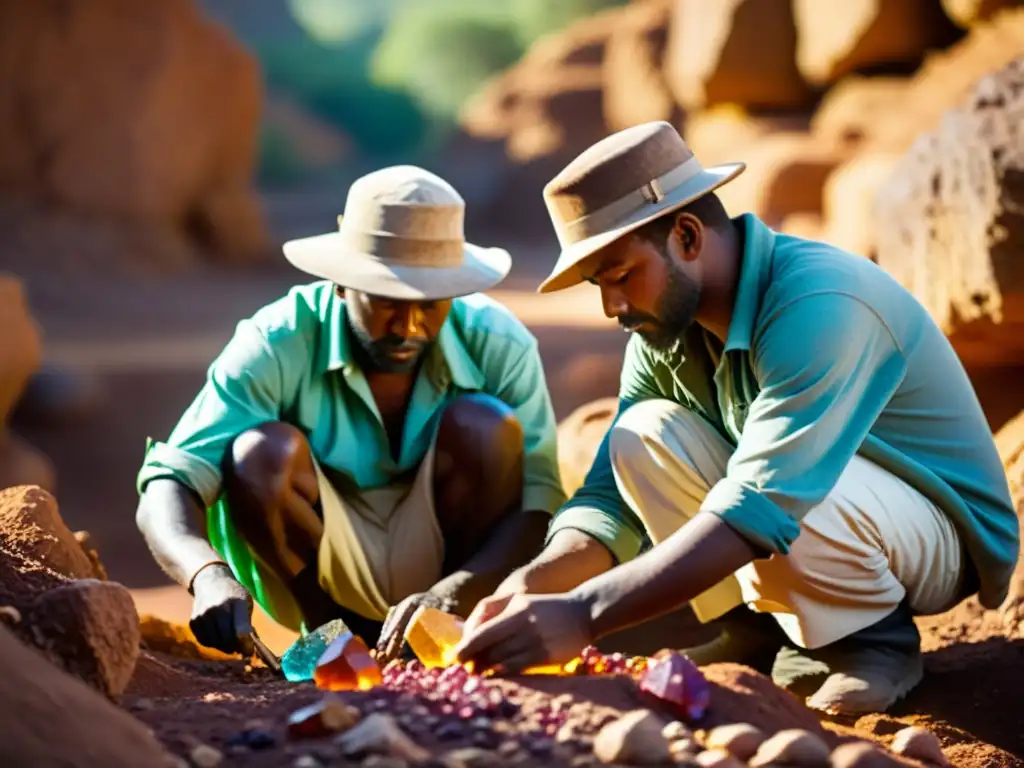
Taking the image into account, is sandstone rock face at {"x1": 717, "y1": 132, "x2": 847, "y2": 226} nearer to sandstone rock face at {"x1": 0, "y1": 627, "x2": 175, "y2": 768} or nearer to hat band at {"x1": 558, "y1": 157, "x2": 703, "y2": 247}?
hat band at {"x1": 558, "y1": 157, "x2": 703, "y2": 247}

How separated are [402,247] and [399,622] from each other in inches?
36.6

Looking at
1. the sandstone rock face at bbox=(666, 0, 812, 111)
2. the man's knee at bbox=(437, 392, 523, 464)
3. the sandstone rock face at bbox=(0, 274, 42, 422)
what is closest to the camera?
the man's knee at bbox=(437, 392, 523, 464)

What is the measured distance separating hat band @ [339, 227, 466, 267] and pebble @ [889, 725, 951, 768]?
1575 millimetres

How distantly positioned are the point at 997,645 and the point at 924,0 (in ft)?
23.8

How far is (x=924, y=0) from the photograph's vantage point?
32.1 feet

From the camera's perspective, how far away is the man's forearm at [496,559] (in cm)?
335

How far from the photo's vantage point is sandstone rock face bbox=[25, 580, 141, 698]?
2.46m

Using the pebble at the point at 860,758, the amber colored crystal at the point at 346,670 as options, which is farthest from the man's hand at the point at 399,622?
the pebble at the point at 860,758

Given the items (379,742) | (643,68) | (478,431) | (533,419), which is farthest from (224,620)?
(643,68)

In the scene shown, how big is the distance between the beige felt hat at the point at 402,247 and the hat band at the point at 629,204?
1.89 ft

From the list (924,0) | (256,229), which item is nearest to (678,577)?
(924,0)

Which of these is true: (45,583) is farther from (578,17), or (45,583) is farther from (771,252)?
(578,17)

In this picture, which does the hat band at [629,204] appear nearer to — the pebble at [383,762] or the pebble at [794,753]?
the pebble at [794,753]

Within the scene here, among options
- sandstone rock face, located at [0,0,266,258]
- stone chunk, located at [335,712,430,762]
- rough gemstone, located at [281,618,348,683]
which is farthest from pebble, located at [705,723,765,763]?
sandstone rock face, located at [0,0,266,258]
